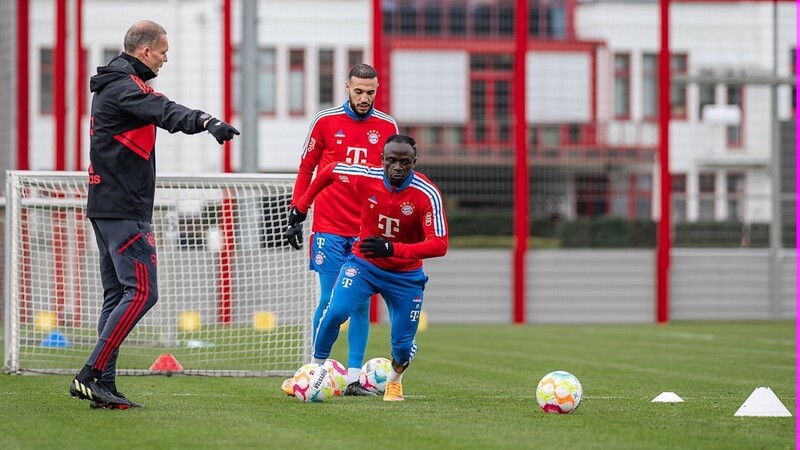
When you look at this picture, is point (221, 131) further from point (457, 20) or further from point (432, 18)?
point (432, 18)

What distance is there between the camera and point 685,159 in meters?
24.6

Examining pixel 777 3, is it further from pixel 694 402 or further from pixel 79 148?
pixel 694 402

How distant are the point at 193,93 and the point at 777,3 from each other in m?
9.67

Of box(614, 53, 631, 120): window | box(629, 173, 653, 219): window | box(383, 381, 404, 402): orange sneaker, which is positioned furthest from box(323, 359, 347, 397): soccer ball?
box(614, 53, 631, 120): window

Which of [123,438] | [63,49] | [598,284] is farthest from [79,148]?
[123,438]

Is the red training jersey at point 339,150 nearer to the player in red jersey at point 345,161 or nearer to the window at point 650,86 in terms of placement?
the player in red jersey at point 345,161

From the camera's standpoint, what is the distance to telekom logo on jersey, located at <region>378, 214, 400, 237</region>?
8531mm

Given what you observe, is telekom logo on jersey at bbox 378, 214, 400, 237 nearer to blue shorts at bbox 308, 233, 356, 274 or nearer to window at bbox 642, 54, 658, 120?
blue shorts at bbox 308, 233, 356, 274

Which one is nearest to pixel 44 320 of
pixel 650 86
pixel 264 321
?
pixel 264 321

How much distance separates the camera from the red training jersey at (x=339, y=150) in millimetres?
9477

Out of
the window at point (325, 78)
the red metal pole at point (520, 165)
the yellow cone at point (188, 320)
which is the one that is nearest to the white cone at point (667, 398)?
the yellow cone at point (188, 320)

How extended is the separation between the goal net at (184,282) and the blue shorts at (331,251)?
4.22ft

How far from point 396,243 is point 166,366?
3150 mm

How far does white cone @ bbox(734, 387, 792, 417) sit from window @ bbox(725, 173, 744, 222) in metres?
16.1
